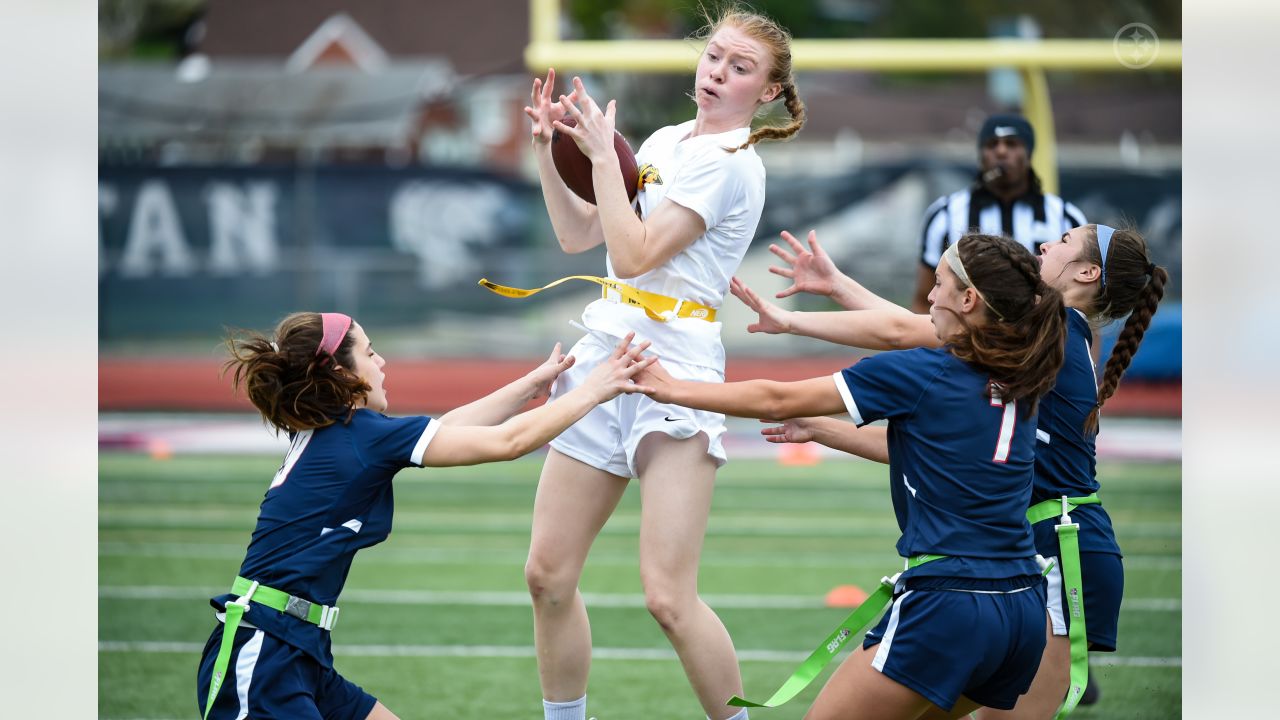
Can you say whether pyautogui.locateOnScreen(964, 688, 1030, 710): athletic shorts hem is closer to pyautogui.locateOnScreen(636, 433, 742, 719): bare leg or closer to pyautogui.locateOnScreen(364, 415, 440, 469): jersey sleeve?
pyautogui.locateOnScreen(636, 433, 742, 719): bare leg

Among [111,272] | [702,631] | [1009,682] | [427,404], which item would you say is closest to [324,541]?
[702,631]

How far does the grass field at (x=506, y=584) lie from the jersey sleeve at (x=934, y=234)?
159 centimetres

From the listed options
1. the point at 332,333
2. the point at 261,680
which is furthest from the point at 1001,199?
the point at 261,680

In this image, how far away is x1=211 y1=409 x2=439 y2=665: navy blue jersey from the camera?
296 centimetres

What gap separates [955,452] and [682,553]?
2.51 ft

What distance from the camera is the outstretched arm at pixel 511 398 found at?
3326 millimetres

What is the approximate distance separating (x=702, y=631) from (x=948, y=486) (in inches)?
31.1

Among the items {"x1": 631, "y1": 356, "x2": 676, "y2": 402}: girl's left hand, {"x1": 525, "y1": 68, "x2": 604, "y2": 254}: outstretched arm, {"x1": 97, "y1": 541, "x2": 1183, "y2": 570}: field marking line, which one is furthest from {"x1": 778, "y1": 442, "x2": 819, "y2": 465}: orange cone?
{"x1": 631, "y1": 356, "x2": 676, "y2": 402}: girl's left hand

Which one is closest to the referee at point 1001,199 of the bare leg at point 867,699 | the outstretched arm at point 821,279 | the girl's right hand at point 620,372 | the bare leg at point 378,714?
the outstretched arm at point 821,279

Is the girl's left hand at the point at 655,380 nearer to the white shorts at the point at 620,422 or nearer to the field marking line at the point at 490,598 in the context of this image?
the white shorts at the point at 620,422

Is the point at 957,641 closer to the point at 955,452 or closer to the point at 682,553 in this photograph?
the point at 955,452

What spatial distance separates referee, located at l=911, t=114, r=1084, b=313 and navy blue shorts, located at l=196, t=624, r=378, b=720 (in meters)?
3.23

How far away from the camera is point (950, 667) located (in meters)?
2.77
